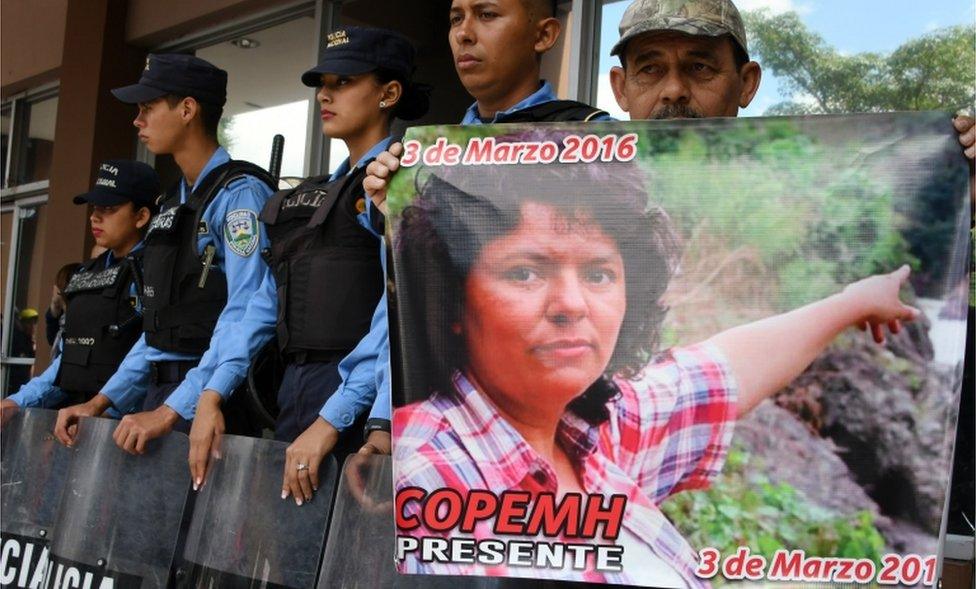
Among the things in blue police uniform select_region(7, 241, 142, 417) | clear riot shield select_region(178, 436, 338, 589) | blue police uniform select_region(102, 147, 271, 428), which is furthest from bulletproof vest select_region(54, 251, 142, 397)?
clear riot shield select_region(178, 436, 338, 589)

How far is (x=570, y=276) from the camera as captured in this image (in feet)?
6.03

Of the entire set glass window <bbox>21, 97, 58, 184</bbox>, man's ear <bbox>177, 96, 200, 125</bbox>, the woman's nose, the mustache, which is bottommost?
the woman's nose

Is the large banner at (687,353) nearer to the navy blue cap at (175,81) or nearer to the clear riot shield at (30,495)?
the clear riot shield at (30,495)

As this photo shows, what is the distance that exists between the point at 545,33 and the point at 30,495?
6.07ft

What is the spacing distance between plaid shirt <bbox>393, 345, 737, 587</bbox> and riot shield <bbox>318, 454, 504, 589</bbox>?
0.23 m

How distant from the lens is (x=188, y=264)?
10.8ft

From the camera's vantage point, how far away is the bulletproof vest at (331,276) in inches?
107

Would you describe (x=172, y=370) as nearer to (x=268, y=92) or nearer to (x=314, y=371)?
(x=314, y=371)

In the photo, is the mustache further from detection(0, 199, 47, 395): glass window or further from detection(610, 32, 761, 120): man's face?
detection(0, 199, 47, 395): glass window

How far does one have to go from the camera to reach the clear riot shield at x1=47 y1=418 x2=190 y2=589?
2.66 m

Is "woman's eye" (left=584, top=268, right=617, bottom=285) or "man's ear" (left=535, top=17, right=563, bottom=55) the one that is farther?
"man's ear" (left=535, top=17, right=563, bottom=55)

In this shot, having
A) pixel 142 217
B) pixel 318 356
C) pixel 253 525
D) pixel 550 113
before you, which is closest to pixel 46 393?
pixel 142 217

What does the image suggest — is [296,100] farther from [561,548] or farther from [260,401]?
[561,548]

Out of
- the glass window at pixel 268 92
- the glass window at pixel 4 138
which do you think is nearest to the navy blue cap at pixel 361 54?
the glass window at pixel 268 92
